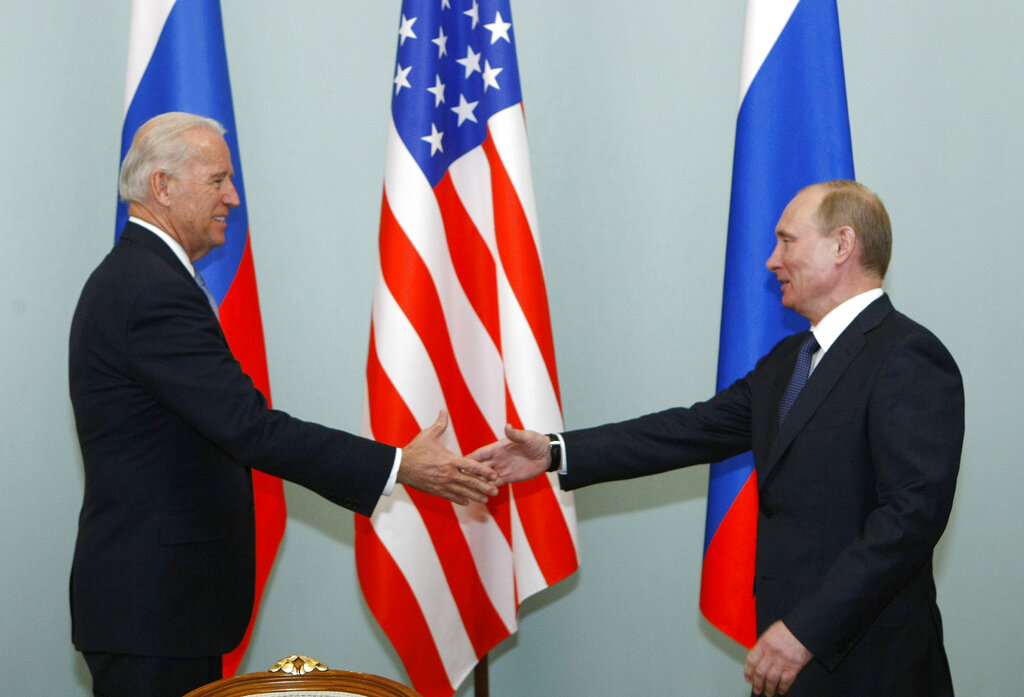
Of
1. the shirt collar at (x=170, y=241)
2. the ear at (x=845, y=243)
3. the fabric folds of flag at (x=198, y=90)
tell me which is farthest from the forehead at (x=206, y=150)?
the ear at (x=845, y=243)

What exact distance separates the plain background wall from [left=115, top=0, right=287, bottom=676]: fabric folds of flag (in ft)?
1.36

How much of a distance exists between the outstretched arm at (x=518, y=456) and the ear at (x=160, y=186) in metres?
1.04

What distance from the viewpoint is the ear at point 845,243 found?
212 cm

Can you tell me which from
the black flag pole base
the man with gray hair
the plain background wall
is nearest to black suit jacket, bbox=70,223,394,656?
the man with gray hair

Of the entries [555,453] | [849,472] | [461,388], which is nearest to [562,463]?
[555,453]

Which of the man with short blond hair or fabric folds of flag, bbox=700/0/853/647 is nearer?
the man with short blond hair

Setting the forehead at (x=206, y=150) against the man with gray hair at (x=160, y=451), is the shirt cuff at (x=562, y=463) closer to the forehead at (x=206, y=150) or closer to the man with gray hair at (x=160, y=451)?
the man with gray hair at (x=160, y=451)

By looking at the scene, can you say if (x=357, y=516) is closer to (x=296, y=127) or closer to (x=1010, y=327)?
(x=296, y=127)

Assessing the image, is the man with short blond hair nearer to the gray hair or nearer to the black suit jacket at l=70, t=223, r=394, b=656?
the black suit jacket at l=70, t=223, r=394, b=656

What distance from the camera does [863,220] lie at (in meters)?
2.13

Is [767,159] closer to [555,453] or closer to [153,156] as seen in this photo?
[555,453]

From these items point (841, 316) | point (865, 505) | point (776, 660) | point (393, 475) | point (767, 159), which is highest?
point (767, 159)

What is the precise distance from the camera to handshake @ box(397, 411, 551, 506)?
252cm

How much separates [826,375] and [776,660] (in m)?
0.60
